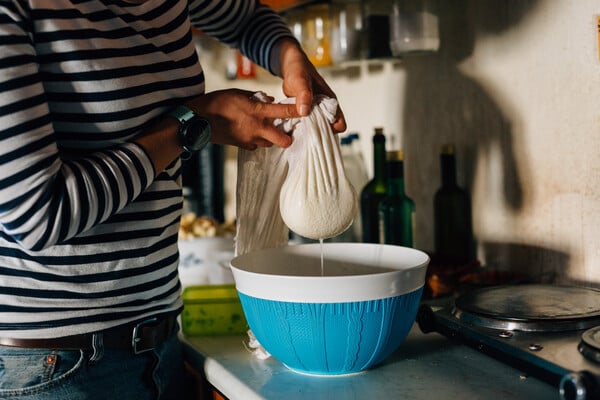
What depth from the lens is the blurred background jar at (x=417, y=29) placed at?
152cm

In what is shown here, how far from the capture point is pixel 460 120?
157 cm

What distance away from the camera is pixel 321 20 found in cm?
189

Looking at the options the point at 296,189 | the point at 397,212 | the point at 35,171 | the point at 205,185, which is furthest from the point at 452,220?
the point at 205,185

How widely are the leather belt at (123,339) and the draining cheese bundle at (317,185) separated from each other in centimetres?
25

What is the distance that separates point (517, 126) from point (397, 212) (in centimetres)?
31

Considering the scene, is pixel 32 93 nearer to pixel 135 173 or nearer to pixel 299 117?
pixel 135 173

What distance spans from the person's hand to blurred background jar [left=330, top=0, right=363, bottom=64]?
54 centimetres

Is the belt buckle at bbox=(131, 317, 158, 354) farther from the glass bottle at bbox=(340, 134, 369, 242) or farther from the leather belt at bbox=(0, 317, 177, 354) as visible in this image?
the glass bottle at bbox=(340, 134, 369, 242)

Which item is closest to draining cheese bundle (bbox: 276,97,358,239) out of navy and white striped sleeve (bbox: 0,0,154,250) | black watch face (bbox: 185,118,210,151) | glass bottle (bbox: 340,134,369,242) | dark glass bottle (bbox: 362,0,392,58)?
black watch face (bbox: 185,118,210,151)

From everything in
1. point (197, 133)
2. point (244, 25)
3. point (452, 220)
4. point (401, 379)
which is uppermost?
point (244, 25)

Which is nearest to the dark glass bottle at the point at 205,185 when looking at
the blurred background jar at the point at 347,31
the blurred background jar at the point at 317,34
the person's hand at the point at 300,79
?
the blurred background jar at the point at 317,34

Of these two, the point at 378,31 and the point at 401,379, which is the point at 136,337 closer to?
the point at 401,379

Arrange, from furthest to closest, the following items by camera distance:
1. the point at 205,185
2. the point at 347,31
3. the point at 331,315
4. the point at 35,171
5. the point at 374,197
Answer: the point at 205,185
the point at 347,31
the point at 374,197
the point at 331,315
the point at 35,171

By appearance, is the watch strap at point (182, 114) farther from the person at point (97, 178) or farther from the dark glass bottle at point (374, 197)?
the dark glass bottle at point (374, 197)
